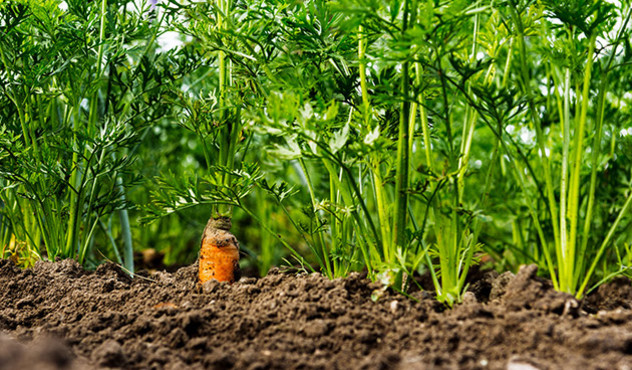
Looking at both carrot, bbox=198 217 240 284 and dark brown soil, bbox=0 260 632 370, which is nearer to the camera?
dark brown soil, bbox=0 260 632 370

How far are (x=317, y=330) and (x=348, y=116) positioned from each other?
0.65 m

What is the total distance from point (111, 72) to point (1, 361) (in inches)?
55.1

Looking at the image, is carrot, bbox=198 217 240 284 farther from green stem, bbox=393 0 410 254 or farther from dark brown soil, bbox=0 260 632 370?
green stem, bbox=393 0 410 254

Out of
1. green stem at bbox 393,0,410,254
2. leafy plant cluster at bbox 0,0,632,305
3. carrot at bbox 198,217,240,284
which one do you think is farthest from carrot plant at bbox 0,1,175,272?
green stem at bbox 393,0,410,254

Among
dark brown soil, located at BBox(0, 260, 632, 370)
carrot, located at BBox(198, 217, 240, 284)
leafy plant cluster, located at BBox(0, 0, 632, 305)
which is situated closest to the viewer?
dark brown soil, located at BBox(0, 260, 632, 370)

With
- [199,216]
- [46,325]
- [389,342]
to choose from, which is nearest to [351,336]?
[389,342]

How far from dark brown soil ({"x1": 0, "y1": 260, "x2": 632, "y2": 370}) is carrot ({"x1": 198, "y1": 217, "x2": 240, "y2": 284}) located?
0.11m

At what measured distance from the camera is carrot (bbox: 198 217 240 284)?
1628 mm

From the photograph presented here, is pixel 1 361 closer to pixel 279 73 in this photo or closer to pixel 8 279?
pixel 279 73

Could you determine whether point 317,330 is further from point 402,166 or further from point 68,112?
point 68,112

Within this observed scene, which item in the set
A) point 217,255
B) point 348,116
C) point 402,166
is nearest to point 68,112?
point 217,255

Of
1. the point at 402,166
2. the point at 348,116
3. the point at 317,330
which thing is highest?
the point at 348,116

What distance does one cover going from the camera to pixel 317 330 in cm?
110

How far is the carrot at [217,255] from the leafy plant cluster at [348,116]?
60 millimetres
